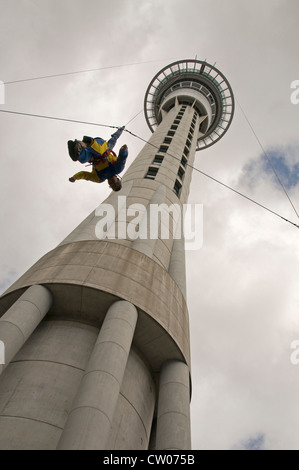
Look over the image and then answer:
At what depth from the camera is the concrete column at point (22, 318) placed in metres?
10.4

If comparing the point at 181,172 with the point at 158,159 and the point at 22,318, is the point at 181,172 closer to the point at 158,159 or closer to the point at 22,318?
the point at 158,159

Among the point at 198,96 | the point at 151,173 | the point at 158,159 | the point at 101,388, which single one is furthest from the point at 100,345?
the point at 198,96

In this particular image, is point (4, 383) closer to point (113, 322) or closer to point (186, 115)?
point (113, 322)

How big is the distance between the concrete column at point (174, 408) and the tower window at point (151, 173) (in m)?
16.8

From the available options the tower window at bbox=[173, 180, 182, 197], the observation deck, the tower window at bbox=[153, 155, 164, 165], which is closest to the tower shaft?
the tower window at bbox=[173, 180, 182, 197]

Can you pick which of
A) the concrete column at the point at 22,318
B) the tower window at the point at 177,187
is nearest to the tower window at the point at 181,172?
the tower window at the point at 177,187

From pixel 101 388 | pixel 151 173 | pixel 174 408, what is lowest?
pixel 101 388

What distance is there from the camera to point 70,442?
8.09m

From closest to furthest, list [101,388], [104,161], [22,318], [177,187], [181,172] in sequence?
[101,388] → [22,318] → [104,161] → [177,187] → [181,172]

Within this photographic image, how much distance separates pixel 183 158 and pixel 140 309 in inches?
939

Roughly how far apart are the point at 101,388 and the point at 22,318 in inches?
156

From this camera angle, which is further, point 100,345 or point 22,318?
point 22,318

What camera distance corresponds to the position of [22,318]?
11.3 meters

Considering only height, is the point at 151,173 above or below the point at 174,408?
above
